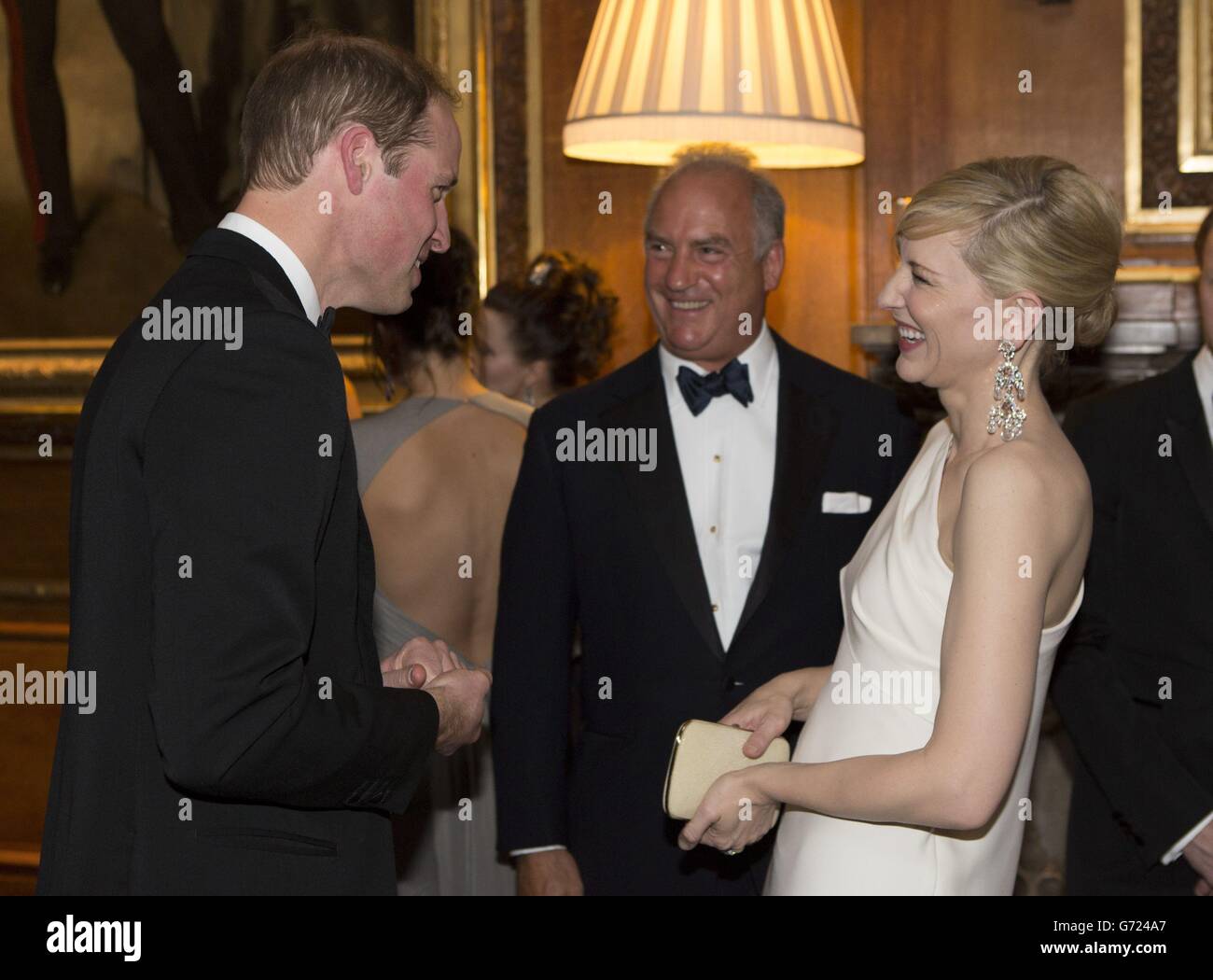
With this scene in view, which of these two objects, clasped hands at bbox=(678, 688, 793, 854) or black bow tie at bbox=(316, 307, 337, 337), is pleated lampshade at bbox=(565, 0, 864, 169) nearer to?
black bow tie at bbox=(316, 307, 337, 337)

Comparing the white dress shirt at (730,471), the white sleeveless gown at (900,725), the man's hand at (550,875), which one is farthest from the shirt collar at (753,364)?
the man's hand at (550,875)

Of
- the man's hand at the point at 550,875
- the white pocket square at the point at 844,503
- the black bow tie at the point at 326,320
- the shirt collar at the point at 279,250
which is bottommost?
the man's hand at the point at 550,875

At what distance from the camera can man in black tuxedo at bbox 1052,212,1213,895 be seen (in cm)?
253

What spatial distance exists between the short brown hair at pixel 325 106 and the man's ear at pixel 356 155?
0.4 inches

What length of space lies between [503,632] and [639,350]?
180cm

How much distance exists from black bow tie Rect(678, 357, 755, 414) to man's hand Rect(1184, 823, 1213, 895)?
114 centimetres

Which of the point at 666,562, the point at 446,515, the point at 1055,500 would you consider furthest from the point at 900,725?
the point at 446,515

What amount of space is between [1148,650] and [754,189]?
1194mm

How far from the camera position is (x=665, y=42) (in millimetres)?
3094

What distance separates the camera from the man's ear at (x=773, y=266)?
9.38ft

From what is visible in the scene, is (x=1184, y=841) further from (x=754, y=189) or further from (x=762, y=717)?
(x=754, y=189)

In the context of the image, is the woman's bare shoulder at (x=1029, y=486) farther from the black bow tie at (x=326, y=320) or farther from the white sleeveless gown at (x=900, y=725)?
the black bow tie at (x=326, y=320)

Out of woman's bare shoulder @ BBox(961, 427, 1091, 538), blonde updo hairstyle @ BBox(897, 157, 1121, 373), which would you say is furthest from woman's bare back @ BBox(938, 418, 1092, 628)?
blonde updo hairstyle @ BBox(897, 157, 1121, 373)

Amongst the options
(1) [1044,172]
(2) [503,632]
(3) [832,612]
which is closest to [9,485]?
(2) [503,632]
